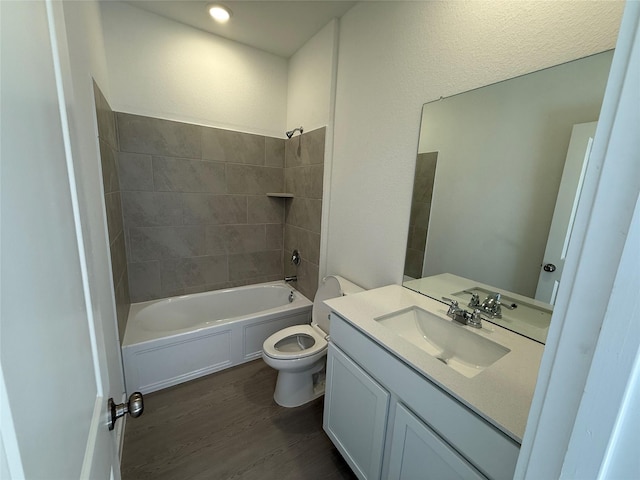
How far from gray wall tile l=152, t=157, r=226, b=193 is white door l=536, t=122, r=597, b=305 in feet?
8.04

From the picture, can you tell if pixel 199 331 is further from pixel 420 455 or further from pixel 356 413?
pixel 420 455

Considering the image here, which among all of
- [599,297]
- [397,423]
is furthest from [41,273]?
[397,423]

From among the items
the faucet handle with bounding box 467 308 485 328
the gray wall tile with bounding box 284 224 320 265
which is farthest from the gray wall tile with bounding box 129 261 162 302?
the faucet handle with bounding box 467 308 485 328

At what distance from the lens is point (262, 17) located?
197cm

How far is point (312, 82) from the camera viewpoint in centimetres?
228

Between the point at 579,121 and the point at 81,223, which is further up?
the point at 579,121

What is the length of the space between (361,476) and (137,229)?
2.37 metres

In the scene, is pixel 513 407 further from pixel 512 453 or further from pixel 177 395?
pixel 177 395

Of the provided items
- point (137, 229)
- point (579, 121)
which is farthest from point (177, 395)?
point (579, 121)

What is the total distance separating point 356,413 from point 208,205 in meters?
2.12

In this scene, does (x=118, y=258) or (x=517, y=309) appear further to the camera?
(x=118, y=258)

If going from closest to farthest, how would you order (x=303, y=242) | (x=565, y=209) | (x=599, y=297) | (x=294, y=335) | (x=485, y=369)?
1. (x=599, y=297)
2. (x=485, y=369)
3. (x=565, y=209)
4. (x=294, y=335)
5. (x=303, y=242)

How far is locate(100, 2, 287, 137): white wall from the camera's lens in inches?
77.9

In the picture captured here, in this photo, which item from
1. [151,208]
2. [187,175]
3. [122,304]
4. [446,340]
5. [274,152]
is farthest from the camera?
[274,152]
